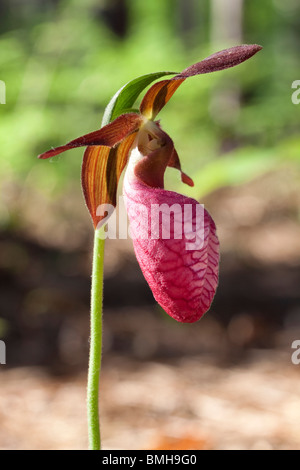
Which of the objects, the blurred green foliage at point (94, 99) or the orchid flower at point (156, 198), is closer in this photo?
the orchid flower at point (156, 198)

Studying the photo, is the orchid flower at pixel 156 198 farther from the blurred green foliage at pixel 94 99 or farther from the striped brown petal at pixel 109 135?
the blurred green foliage at pixel 94 99

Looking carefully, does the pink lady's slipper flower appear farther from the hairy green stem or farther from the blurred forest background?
the blurred forest background

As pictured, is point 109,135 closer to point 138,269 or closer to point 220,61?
point 220,61

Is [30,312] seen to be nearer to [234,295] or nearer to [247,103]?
[234,295]

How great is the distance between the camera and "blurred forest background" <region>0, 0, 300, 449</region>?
181 cm

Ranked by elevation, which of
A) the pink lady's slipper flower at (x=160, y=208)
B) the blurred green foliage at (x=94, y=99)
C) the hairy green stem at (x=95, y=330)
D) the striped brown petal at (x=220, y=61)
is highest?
the blurred green foliage at (x=94, y=99)

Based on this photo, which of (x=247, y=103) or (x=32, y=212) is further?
(x=247, y=103)

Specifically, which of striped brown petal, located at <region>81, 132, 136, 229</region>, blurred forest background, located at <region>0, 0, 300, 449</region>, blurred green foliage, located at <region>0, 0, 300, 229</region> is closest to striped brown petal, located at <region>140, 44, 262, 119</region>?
striped brown petal, located at <region>81, 132, 136, 229</region>

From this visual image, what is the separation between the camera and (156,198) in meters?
0.86

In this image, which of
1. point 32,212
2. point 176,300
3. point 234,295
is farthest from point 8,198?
point 176,300

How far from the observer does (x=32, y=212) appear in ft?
14.9

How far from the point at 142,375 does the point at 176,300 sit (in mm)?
1444

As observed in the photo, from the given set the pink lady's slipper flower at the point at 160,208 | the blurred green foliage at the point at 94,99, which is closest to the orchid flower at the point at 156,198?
the pink lady's slipper flower at the point at 160,208

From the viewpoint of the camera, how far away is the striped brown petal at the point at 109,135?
0.76 meters
